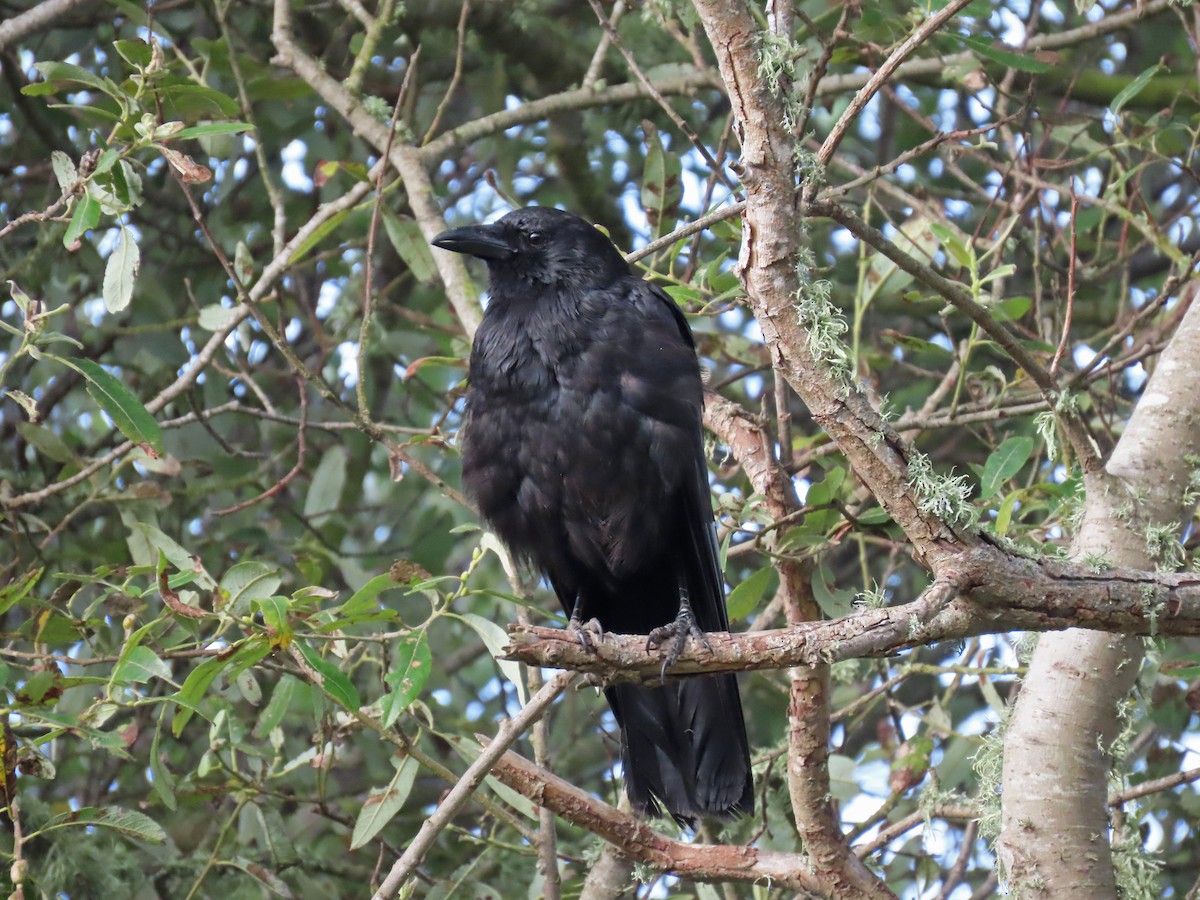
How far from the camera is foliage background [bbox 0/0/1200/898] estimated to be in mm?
3039

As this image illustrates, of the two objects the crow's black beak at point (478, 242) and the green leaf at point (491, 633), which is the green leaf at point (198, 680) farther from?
the crow's black beak at point (478, 242)

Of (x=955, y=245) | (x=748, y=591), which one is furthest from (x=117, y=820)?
(x=955, y=245)

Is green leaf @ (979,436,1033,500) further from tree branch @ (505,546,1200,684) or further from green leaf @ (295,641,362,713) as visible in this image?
green leaf @ (295,641,362,713)

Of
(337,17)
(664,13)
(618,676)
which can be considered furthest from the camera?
(337,17)

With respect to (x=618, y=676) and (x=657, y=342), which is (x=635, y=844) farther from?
(x=657, y=342)

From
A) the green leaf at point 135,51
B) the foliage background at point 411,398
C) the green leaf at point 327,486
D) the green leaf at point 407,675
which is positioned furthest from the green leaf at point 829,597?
the green leaf at point 135,51

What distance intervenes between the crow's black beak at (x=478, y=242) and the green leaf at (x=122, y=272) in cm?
92

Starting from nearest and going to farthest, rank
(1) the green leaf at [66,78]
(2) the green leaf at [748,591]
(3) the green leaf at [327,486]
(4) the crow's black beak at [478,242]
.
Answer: (1) the green leaf at [66,78], (2) the green leaf at [748,591], (4) the crow's black beak at [478,242], (3) the green leaf at [327,486]

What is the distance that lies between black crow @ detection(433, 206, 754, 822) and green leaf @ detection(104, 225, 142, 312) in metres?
0.94

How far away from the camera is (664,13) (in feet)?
Result: 12.5

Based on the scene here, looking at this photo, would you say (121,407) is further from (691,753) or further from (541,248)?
(691,753)

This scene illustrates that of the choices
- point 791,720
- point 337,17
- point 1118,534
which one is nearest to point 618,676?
point 791,720

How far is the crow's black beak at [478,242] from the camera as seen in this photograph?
3.82 metres

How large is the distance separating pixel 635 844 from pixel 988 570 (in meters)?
1.12
